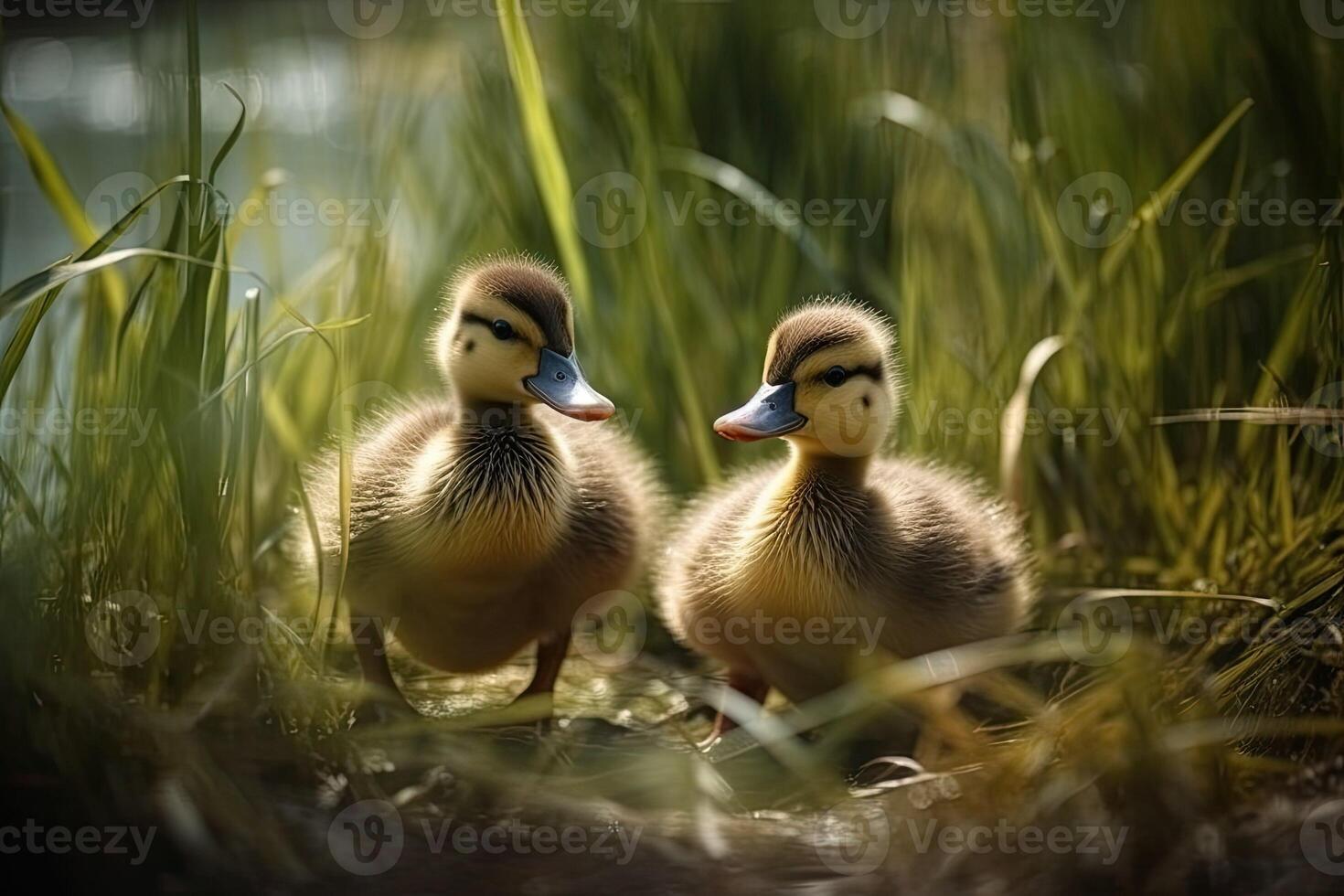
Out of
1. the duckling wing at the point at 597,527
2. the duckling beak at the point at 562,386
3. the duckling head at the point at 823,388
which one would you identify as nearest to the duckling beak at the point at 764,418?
the duckling head at the point at 823,388

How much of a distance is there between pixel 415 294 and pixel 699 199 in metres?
0.53

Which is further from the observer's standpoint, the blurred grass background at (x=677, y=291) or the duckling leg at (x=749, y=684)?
the duckling leg at (x=749, y=684)

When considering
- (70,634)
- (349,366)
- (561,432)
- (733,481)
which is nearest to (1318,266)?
(733,481)

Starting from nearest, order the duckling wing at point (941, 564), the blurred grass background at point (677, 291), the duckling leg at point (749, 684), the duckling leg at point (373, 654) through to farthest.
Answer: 1. the blurred grass background at point (677, 291)
2. the duckling leg at point (373, 654)
3. the duckling wing at point (941, 564)
4. the duckling leg at point (749, 684)

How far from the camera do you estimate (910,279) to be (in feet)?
7.23

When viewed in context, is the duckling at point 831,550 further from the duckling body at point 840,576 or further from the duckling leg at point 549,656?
the duckling leg at point 549,656

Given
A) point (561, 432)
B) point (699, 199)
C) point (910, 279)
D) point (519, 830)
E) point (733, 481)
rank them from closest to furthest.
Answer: point (519, 830) → point (561, 432) → point (733, 481) → point (910, 279) → point (699, 199)

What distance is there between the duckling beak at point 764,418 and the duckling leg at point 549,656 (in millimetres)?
389

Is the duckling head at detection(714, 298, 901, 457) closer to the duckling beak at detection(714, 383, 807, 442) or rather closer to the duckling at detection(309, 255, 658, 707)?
the duckling beak at detection(714, 383, 807, 442)

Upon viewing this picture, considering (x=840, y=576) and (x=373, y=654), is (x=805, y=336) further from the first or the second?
(x=373, y=654)

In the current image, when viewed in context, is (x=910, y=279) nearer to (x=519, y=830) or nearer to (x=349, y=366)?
(x=349, y=366)

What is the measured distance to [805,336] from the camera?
1.60 m

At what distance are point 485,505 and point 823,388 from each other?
1.47 feet

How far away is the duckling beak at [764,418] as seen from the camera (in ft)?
5.05
